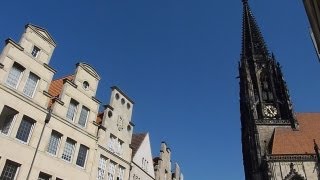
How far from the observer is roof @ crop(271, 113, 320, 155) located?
125 feet

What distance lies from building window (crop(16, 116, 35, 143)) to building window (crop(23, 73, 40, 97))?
133 centimetres

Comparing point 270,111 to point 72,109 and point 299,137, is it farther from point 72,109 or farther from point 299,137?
point 72,109

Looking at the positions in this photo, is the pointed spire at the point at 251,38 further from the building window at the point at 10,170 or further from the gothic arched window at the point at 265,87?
the building window at the point at 10,170

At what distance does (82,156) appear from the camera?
19219mm

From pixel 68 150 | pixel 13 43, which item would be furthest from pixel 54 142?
pixel 13 43

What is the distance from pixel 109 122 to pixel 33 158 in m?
6.88

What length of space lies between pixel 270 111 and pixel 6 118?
36.8 m

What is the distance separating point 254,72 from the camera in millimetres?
50469

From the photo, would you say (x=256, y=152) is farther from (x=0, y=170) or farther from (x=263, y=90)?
(x=0, y=170)

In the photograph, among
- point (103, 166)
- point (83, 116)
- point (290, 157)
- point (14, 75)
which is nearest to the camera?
point (14, 75)

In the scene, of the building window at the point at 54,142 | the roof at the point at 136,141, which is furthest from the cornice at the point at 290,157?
the building window at the point at 54,142

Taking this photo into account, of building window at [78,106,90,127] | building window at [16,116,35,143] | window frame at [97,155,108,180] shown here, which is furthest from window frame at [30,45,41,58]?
window frame at [97,155,108,180]

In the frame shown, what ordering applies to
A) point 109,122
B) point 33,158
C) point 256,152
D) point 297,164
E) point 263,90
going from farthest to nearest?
1. point 263,90
2. point 256,152
3. point 297,164
4. point 109,122
5. point 33,158

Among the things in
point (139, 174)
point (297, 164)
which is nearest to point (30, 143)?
point (139, 174)
